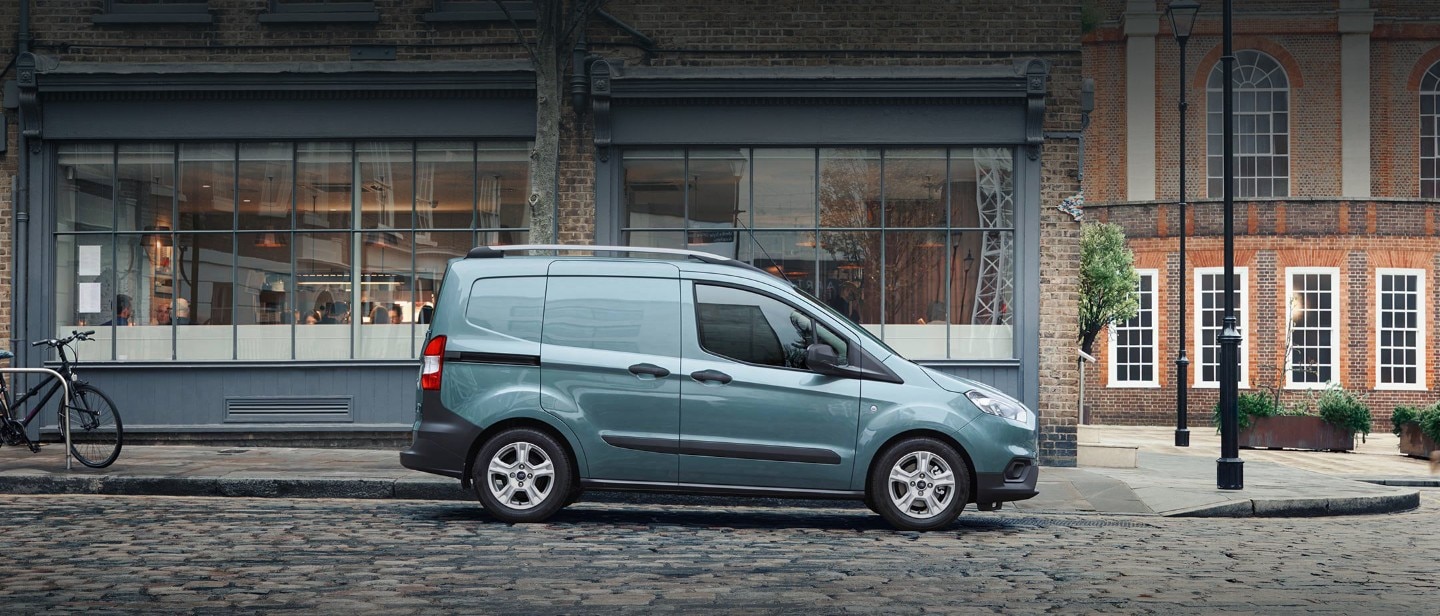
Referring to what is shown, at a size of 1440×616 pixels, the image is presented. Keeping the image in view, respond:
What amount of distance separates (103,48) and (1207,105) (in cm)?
2574

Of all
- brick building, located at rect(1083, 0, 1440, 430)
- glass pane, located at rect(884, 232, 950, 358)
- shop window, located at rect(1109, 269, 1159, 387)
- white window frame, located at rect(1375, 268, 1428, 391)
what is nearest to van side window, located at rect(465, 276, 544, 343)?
glass pane, located at rect(884, 232, 950, 358)

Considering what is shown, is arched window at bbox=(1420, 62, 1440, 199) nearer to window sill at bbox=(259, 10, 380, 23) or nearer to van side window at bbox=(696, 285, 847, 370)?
window sill at bbox=(259, 10, 380, 23)

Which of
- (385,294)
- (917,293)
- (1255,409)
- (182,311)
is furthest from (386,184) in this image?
(1255,409)

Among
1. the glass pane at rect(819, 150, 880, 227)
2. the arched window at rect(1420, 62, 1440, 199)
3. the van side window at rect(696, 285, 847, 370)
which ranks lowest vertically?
the van side window at rect(696, 285, 847, 370)

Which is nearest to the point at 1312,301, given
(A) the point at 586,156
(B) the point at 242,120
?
(A) the point at 586,156

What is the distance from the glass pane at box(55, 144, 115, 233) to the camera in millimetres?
14930

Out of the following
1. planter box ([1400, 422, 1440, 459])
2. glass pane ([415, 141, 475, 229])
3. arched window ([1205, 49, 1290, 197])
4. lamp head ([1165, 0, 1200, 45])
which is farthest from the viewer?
arched window ([1205, 49, 1290, 197])

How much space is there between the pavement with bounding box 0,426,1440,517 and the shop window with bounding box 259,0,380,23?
4.72 m

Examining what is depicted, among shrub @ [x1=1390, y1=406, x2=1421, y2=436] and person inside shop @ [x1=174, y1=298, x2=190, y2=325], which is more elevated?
person inside shop @ [x1=174, y1=298, x2=190, y2=325]

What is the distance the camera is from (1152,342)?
106ft

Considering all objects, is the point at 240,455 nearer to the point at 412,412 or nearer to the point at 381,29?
the point at 412,412

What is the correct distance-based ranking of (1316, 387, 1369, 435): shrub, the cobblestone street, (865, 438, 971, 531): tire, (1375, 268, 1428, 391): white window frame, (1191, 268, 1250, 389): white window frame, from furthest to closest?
(1191, 268, 1250, 389): white window frame < (1375, 268, 1428, 391): white window frame < (1316, 387, 1369, 435): shrub < (865, 438, 971, 531): tire < the cobblestone street

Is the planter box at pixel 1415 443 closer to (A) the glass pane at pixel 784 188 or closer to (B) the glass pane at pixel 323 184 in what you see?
(A) the glass pane at pixel 784 188

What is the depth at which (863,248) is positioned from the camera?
49.1 ft
